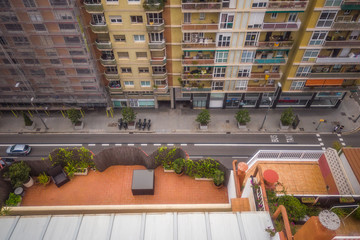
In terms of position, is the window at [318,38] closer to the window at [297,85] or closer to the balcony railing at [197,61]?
the window at [297,85]

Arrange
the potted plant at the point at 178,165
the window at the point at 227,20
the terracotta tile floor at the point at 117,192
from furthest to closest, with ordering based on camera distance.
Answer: the window at the point at 227,20 < the potted plant at the point at 178,165 < the terracotta tile floor at the point at 117,192

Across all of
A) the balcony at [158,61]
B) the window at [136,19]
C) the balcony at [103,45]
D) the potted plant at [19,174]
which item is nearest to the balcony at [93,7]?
the window at [136,19]

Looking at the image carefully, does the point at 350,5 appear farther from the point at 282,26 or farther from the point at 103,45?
the point at 103,45

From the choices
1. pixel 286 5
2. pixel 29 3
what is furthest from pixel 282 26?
pixel 29 3

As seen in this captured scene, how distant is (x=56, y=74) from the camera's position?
143ft

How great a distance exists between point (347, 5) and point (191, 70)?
2430 centimetres

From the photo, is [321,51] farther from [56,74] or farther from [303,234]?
[56,74]

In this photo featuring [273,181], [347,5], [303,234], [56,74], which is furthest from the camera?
[56,74]

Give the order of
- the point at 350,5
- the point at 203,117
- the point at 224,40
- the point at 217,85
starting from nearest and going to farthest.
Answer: the point at 350,5 < the point at 224,40 < the point at 203,117 < the point at 217,85

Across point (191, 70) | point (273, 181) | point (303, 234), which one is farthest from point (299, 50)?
point (303, 234)

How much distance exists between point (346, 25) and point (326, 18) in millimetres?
3386

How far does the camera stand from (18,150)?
4312cm

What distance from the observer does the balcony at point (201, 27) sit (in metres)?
37.9

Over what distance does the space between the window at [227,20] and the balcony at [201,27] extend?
0.95 m
